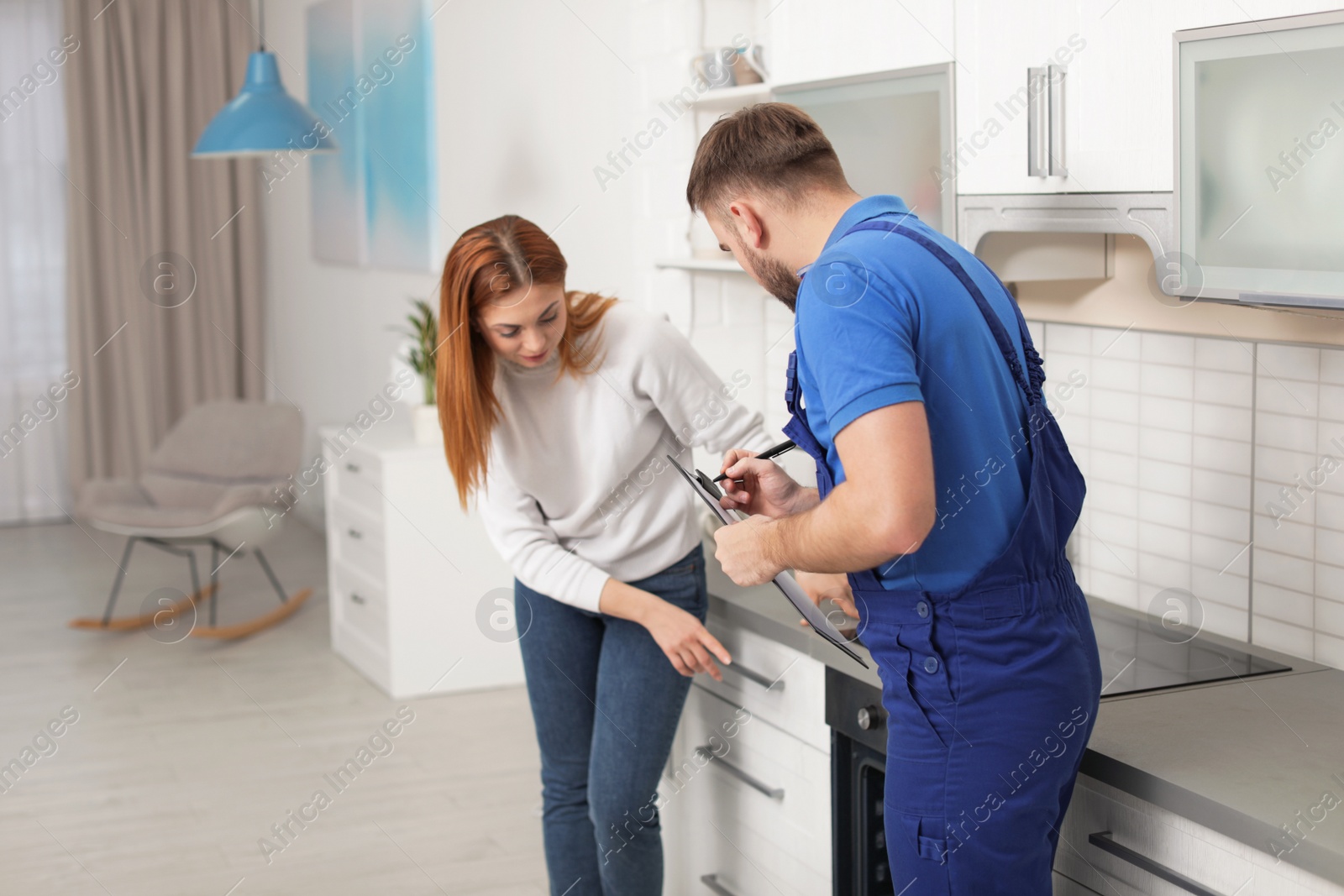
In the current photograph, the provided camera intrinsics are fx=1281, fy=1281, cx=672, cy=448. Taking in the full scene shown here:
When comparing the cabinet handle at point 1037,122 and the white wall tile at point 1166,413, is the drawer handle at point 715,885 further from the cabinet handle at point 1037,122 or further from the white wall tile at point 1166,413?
the cabinet handle at point 1037,122

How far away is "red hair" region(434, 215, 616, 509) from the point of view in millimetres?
1893

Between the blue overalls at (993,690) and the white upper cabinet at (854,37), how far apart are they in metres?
0.76

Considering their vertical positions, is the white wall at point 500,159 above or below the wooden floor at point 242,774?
above

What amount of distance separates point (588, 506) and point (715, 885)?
2.48 ft

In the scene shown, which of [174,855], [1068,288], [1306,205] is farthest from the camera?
[174,855]

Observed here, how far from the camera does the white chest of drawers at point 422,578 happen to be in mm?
3914

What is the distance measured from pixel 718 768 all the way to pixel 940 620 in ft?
3.38

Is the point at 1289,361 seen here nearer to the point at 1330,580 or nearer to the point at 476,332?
the point at 1330,580

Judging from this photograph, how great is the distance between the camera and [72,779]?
3311 millimetres

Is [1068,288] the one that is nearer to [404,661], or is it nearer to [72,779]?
[404,661]

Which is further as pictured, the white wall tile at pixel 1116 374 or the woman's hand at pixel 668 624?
the white wall tile at pixel 1116 374

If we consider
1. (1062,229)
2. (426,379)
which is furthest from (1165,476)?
(426,379)

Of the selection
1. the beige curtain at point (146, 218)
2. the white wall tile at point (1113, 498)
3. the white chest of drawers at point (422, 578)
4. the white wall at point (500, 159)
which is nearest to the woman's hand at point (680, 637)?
the white wall tile at point (1113, 498)

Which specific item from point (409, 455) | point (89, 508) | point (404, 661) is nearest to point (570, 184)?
point (409, 455)
